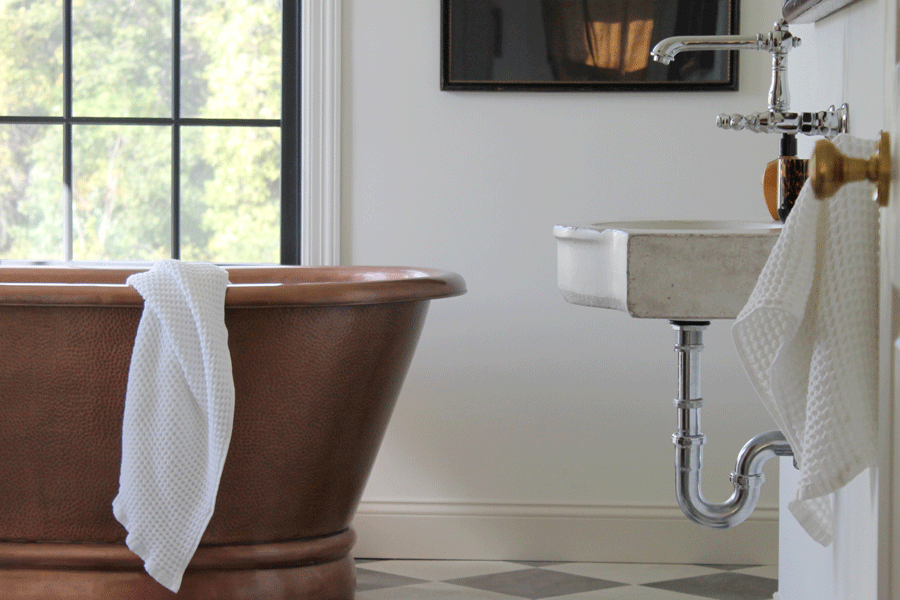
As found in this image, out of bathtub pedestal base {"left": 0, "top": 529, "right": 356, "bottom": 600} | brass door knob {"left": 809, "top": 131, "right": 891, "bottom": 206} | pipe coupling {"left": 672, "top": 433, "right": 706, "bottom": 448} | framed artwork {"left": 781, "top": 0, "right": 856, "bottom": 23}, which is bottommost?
bathtub pedestal base {"left": 0, "top": 529, "right": 356, "bottom": 600}

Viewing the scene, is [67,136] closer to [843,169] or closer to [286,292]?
[286,292]

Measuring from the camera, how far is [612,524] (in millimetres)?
2082

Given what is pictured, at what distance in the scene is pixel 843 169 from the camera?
58cm

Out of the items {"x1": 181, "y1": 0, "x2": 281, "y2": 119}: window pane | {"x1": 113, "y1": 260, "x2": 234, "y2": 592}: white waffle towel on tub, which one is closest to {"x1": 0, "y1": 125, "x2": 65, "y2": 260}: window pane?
{"x1": 181, "y1": 0, "x2": 281, "y2": 119}: window pane

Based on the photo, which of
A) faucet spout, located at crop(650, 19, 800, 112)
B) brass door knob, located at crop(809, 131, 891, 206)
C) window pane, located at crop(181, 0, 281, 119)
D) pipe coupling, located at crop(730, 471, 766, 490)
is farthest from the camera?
window pane, located at crop(181, 0, 281, 119)

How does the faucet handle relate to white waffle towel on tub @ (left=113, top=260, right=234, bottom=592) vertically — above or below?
above

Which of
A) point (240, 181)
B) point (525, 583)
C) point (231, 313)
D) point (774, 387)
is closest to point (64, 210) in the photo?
point (240, 181)

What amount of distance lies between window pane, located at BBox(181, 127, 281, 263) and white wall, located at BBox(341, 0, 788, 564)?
0.30m

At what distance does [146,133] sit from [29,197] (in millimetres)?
366

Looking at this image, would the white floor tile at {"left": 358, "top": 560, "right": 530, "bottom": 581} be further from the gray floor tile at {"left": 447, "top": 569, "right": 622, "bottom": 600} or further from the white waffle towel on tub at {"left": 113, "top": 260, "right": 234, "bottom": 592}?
the white waffle towel on tub at {"left": 113, "top": 260, "right": 234, "bottom": 592}

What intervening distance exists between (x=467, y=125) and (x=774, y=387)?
1444 mm

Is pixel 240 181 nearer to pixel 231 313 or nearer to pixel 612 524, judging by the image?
pixel 231 313

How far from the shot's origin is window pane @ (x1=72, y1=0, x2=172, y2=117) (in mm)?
2293

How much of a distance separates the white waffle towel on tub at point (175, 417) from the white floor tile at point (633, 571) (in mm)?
932
